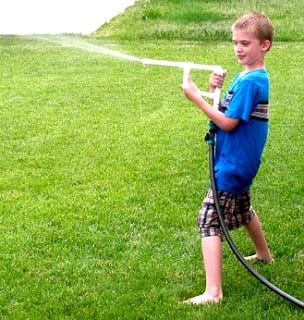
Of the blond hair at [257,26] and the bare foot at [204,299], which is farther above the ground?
the blond hair at [257,26]

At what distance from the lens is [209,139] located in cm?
375

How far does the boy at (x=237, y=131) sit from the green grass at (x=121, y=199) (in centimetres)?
30

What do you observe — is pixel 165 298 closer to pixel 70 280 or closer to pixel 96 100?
pixel 70 280

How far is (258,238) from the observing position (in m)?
4.13

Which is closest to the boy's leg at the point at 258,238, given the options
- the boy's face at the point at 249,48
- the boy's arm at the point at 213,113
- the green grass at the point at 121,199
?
the green grass at the point at 121,199

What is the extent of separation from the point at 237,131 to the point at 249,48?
391mm

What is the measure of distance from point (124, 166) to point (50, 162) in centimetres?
57

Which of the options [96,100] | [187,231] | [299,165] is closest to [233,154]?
[187,231]

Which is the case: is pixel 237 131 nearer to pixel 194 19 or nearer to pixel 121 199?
pixel 121 199

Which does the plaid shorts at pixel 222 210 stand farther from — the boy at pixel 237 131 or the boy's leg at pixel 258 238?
the boy's leg at pixel 258 238

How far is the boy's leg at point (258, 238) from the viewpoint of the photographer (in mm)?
4057

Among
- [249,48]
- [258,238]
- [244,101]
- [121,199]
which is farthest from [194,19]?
[244,101]

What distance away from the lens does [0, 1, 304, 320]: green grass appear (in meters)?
3.89

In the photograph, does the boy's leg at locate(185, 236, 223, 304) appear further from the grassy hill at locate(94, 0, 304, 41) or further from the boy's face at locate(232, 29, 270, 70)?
the grassy hill at locate(94, 0, 304, 41)
